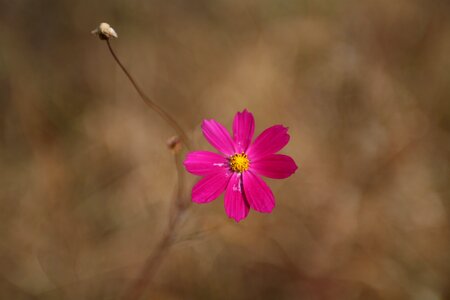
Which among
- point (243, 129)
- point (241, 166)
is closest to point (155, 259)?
point (241, 166)

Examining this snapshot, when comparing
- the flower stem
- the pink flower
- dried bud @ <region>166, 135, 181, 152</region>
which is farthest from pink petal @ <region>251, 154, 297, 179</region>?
the flower stem

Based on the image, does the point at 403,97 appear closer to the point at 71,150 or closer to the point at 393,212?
the point at 393,212

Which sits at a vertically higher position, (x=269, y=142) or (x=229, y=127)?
(x=229, y=127)

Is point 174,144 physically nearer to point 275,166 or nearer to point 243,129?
point 243,129

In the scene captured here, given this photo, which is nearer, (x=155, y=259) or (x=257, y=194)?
(x=257, y=194)

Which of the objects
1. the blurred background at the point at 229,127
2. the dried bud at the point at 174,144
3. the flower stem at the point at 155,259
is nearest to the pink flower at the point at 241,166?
the dried bud at the point at 174,144

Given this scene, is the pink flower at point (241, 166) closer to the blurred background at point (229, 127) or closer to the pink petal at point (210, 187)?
the pink petal at point (210, 187)
